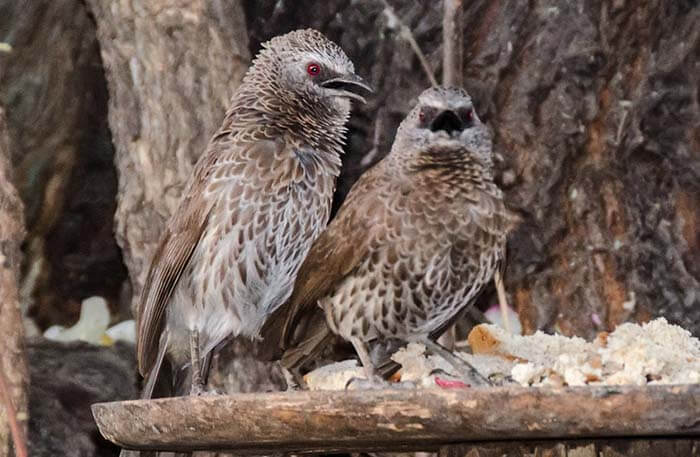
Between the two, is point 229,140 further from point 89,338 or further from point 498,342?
point 89,338

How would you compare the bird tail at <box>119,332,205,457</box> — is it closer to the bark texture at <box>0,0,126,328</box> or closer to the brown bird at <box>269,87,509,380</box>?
the brown bird at <box>269,87,509,380</box>

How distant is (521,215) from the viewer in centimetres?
490

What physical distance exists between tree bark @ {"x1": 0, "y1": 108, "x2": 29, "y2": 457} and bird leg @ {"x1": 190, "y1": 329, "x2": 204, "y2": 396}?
637 mm

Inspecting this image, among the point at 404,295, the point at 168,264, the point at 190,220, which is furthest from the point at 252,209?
the point at 404,295

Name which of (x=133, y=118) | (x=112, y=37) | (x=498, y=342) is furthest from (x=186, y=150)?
(x=498, y=342)

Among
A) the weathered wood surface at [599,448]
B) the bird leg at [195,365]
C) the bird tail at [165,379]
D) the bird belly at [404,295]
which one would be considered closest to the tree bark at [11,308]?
the bird tail at [165,379]

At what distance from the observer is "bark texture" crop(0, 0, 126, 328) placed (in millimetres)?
5438

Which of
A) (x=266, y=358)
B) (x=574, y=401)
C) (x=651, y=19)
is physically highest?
(x=651, y=19)

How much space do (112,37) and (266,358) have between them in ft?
4.81

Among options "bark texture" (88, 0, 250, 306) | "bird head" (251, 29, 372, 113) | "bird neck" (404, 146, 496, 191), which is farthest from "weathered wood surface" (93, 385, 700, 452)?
"bark texture" (88, 0, 250, 306)

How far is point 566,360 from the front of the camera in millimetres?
2857

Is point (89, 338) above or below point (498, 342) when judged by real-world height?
below

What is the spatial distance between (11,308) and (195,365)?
29.4 inches

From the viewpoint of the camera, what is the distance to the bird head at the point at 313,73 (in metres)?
4.14
